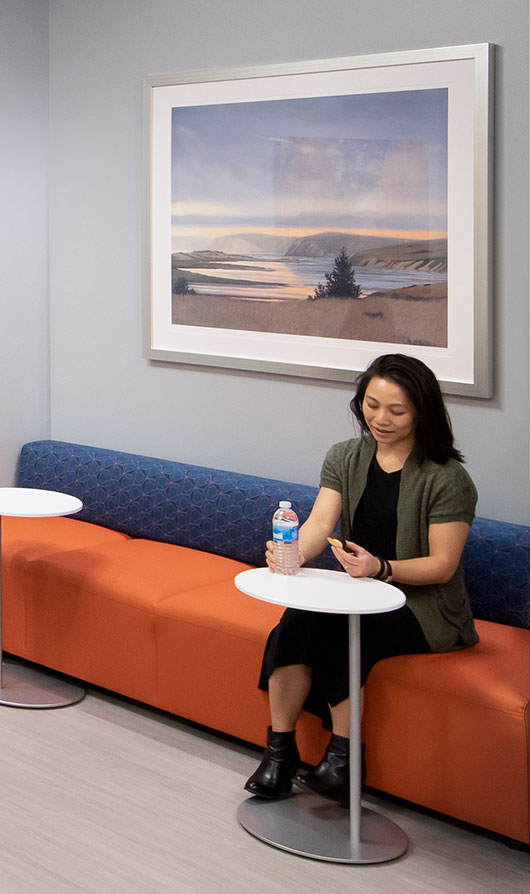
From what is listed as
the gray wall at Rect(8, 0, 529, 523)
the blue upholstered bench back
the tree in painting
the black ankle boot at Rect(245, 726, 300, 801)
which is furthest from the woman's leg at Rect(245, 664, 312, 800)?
the tree in painting

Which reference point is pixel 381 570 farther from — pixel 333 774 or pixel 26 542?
pixel 26 542

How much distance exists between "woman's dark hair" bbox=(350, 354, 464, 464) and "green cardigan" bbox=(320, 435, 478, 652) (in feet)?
0.11

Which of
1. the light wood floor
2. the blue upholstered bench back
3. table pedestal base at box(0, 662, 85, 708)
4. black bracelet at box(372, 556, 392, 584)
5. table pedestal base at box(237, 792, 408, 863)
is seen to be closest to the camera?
the light wood floor

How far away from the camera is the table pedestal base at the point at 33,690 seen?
3656mm

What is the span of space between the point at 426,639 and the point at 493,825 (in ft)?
1.61

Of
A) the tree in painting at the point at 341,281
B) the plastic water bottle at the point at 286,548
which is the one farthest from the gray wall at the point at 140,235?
the plastic water bottle at the point at 286,548

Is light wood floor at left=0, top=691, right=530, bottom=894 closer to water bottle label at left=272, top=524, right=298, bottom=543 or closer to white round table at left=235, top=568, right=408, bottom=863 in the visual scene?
white round table at left=235, top=568, right=408, bottom=863

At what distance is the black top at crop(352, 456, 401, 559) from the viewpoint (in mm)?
3043

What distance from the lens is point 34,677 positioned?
3.90m

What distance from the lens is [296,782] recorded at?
2.93 meters

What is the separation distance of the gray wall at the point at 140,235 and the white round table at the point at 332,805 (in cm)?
89

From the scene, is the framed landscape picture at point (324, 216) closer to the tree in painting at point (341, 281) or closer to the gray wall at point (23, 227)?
the tree in painting at point (341, 281)

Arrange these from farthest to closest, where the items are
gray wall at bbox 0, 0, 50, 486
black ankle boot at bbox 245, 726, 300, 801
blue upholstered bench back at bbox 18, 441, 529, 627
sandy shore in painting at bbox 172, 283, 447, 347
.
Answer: gray wall at bbox 0, 0, 50, 486 → sandy shore in painting at bbox 172, 283, 447, 347 → blue upholstered bench back at bbox 18, 441, 529, 627 → black ankle boot at bbox 245, 726, 300, 801

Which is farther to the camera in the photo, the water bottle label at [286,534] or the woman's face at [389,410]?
the woman's face at [389,410]
